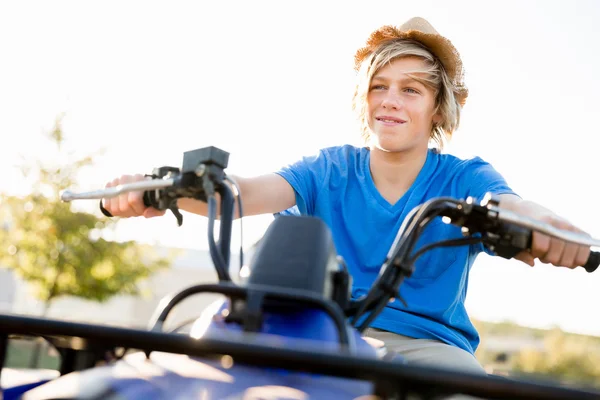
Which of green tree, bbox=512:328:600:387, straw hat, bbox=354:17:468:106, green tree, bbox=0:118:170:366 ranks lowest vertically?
green tree, bbox=512:328:600:387

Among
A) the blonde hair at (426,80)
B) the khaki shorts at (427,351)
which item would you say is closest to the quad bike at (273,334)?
the khaki shorts at (427,351)

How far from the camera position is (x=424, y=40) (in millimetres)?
3164

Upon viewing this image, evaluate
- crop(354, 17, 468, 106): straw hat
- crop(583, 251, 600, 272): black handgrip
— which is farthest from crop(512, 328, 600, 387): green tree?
crop(583, 251, 600, 272): black handgrip

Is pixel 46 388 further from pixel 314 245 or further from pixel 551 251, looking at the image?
pixel 551 251

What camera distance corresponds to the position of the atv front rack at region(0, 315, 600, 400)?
99 cm

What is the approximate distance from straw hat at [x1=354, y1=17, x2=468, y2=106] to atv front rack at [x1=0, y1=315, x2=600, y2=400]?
90.8 inches

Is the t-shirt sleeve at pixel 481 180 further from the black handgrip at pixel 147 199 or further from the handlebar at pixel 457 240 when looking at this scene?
the black handgrip at pixel 147 199

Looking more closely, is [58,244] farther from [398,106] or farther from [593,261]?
[593,261]

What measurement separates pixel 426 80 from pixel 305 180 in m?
0.70

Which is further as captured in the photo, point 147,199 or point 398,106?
point 398,106

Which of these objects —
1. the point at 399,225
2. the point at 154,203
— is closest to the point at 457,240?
the point at 399,225

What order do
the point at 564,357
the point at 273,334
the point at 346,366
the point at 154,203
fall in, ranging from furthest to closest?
the point at 564,357, the point at 154,203, the point at 273,334, the point at 346,366

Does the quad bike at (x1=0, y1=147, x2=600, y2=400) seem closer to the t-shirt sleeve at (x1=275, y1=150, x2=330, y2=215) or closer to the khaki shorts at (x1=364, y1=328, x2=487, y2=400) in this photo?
the khaki shorts at (x1=364, y1=328, x2=487, y2=400)

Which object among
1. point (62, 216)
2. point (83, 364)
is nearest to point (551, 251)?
point (83, 364)
